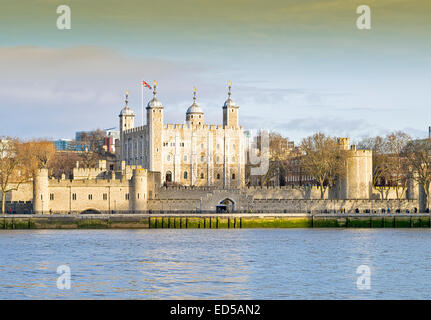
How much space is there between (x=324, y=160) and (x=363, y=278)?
5113cm

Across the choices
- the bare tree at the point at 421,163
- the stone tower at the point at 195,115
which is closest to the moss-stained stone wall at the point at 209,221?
the bare tree at the point at 421,163

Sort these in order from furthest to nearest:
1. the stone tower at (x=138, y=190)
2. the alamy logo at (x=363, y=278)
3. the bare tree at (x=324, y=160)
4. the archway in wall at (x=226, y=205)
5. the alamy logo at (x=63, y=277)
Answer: the bare tree at (x=324, y=160)
the archway in wall at (x=226, y=205)
the stone tower at (x=138, y=190)
the alamy logo at (x=363, y=278)
the alamy logo at (x=63, y=277)

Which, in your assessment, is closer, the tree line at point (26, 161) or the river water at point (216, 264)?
the river water at point (216, 264)

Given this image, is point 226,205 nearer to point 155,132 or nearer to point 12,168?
point 155,132


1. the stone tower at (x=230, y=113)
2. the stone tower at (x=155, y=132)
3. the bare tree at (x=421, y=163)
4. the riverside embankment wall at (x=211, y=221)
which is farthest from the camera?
the stone tower at (x=230, y=113)

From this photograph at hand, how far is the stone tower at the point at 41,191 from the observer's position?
79688 millimetres

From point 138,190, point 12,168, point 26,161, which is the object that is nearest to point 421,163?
point 138,190

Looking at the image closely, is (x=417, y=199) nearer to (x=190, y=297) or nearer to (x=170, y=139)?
(x=170, y=139)

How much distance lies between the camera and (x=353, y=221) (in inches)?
3014

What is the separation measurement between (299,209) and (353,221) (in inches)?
442

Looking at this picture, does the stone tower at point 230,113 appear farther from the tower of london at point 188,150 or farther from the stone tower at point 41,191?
the stone tower at point 41,191

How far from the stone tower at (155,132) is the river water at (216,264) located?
3278 centimetres

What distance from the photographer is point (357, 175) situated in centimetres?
8950

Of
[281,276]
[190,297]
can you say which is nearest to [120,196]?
[281,276]
